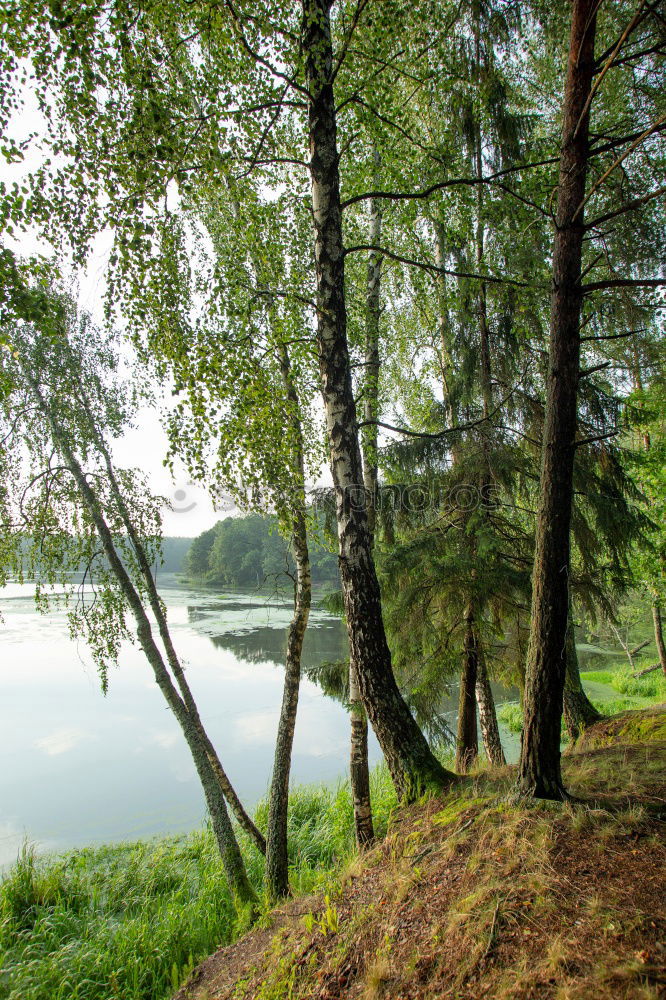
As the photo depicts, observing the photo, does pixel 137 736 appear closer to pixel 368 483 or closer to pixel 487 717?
pixel 487 717

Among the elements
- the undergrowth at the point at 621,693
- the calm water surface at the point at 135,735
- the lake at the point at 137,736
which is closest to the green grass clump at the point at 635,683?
the undergrowth at the point at 621,693

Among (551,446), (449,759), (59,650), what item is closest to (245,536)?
(59,650)

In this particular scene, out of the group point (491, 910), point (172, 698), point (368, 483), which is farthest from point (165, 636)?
point (491, 910)

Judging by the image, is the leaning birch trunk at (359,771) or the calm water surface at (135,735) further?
the calm water surface at (135,735)

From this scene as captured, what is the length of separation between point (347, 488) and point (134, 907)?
5.73m

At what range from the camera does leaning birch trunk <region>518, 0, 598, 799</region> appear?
2730 mm

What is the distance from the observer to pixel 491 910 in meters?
2.07

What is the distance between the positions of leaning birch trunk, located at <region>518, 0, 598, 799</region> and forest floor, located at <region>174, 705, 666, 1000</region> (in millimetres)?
337

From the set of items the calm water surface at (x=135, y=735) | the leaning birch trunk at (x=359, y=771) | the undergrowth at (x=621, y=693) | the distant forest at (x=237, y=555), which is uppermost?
the distant forest at (x=237, y=555)

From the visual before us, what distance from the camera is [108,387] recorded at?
6297 millimetres

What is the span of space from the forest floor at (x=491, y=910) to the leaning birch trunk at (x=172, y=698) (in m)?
2.00

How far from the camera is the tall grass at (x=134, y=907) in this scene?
412 centimetres

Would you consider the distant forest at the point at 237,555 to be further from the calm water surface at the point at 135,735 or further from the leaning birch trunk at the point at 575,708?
the leaning birch trunk at the point at 575,708

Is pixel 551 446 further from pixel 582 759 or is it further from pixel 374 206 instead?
pixel 374 206
